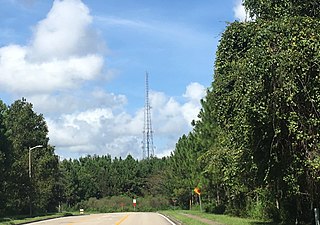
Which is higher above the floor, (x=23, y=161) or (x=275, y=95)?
(x=23, y=161)

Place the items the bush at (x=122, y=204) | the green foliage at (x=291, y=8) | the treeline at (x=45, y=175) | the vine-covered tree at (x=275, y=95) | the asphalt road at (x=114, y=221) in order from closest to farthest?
the vine-covered tree at (x=275, y=95) < the green foliage at (x=291, y=8) < the asphalt road at (x=114, y=221) < the treeline at (x=45, y=175) < the bush at (x=122, y=204)

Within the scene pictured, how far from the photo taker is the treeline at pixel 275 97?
592 inches

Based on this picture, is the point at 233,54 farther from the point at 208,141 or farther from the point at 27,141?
the point at 27,141

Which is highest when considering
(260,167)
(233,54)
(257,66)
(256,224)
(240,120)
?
(233,54)

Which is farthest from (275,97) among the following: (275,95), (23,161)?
(23,161)

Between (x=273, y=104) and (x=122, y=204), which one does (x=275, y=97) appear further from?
(x=122, y=204)

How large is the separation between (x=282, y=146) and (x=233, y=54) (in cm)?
454

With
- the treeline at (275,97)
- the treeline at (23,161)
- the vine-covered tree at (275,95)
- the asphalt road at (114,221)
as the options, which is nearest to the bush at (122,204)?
the treeline at (23,161)

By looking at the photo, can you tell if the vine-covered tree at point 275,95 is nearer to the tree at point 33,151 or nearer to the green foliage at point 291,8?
the green foliage at point 291,8

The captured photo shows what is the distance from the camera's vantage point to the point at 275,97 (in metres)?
15.2

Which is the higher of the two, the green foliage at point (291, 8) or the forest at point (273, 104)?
the green foliage at point (291, 8)

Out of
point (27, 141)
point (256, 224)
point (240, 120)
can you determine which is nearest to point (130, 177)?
point (27, 141)

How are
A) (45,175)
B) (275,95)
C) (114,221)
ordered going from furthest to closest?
(45,175) < (114,221) < (275,95)

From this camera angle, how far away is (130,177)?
381 ft
